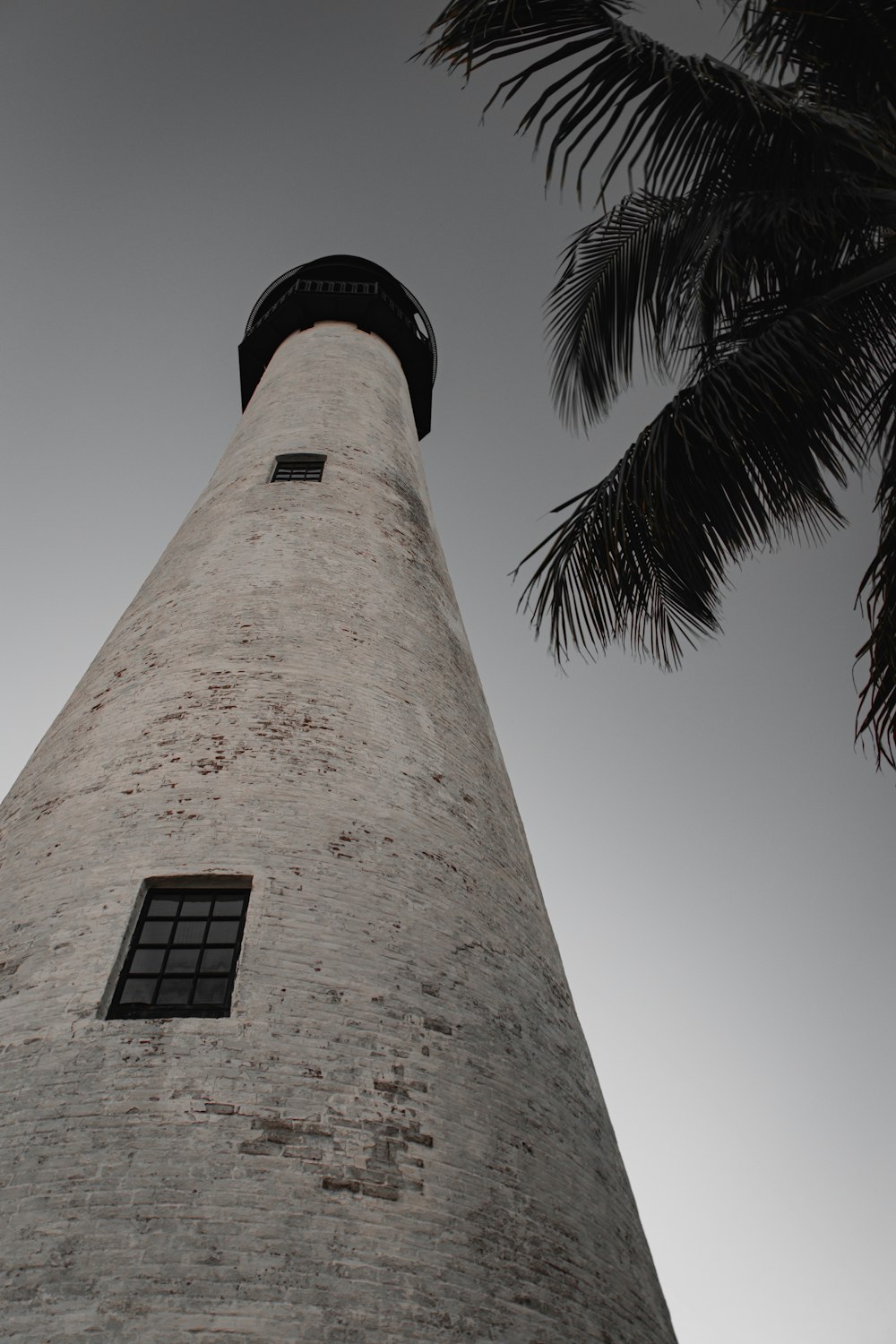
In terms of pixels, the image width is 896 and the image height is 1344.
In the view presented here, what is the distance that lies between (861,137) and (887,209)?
0.54 metres

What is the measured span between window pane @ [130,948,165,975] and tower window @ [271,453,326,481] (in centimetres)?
758

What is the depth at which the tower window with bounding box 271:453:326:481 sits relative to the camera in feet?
41.8

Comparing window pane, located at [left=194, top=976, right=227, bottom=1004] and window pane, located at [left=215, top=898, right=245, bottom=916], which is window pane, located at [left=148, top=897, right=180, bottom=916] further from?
window pane, located at [left=194, top=976, right=227, bottom=1004]

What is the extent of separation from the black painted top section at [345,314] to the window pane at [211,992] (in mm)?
16559

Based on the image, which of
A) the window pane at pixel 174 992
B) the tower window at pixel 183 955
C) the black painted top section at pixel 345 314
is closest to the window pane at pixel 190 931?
the tower window at pixel 183 955

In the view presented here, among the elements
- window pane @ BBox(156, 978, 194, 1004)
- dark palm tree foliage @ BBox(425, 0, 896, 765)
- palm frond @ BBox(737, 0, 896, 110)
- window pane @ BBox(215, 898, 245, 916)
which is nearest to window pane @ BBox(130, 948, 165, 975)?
window pane @ BBox(156, 978, 194, 1004)

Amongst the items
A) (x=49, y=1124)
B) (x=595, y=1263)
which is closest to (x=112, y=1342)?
(x=49, y=1124)

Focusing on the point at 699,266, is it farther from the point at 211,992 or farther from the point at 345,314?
the point at 345,314

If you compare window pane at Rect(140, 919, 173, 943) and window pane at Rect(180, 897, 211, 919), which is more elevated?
window pane at Rect(180, 897, 211, 919)

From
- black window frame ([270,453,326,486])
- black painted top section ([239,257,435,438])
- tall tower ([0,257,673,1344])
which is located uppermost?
black painted top section ([239,257,435,438])

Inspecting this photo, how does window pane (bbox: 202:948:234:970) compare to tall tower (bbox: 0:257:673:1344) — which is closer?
tall tower (bbox: 0:257:673:1344)

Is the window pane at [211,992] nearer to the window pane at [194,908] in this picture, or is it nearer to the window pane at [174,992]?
the window pane at [174,992]

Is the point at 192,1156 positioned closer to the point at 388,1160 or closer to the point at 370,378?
the point at 388,1160

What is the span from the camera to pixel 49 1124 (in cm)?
525
